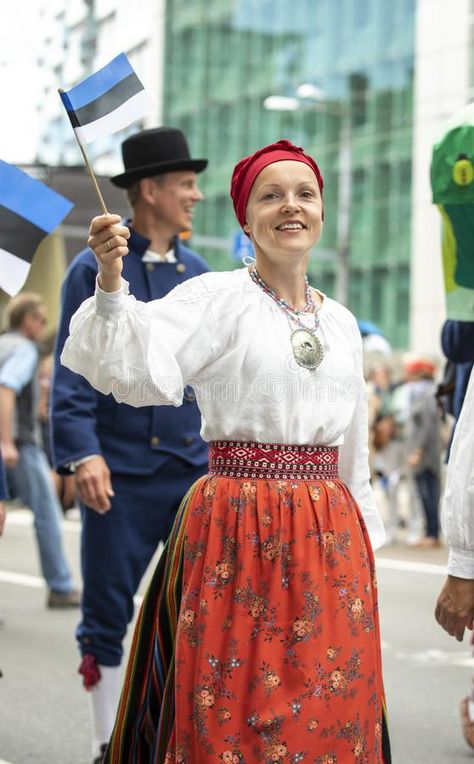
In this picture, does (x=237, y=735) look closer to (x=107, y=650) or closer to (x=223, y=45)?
(x=107, y=650)

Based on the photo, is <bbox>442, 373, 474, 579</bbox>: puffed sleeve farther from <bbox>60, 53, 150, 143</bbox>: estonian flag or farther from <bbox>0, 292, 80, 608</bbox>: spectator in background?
<bbox>0, 292, 80, 608</bbox>: spectator in background

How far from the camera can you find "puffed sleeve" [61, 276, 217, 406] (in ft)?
10.8

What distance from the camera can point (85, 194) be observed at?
39.6 ft

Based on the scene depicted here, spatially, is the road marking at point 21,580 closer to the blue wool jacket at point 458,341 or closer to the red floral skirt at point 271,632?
the blue wool jacket at point 458,341

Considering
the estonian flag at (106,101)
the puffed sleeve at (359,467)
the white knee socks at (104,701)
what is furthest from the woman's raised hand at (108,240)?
the white knee socks at (104,701)

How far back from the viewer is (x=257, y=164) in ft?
11.9

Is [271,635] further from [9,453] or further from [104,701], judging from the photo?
[9,453]

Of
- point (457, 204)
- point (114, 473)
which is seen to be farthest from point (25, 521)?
point (457, 204)

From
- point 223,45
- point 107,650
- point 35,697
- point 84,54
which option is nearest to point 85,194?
point 35,697

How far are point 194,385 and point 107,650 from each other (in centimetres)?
151

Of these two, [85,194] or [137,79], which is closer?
[137,79]

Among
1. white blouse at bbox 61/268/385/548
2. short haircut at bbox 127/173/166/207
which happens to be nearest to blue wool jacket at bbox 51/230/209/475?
short haircut at bbox 127/173/166/207

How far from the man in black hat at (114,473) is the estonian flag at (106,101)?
1.25 meters

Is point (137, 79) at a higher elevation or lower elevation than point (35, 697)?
higher
